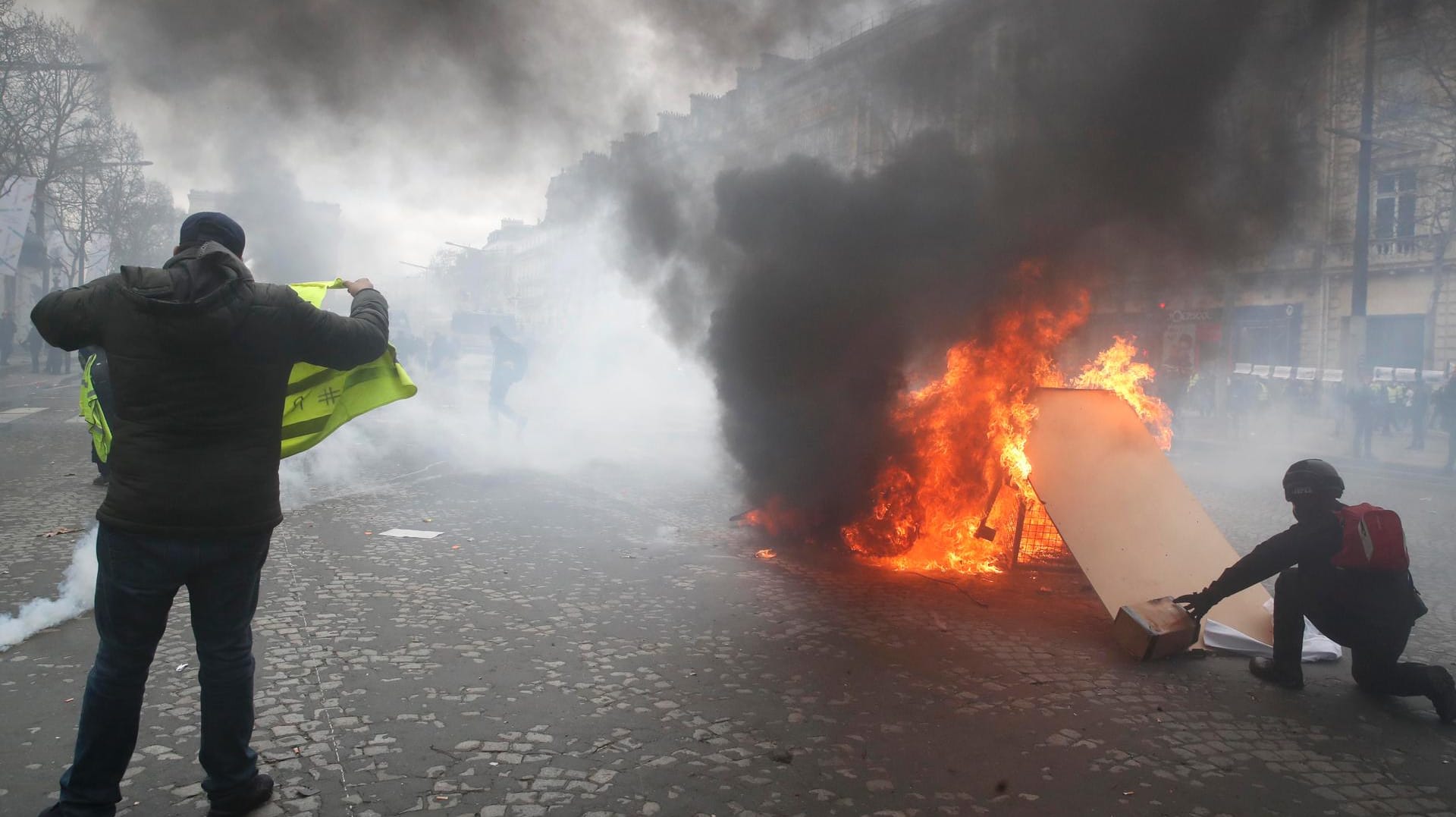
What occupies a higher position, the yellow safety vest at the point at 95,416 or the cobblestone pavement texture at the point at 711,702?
the yellow safety vest at the point at 95,416

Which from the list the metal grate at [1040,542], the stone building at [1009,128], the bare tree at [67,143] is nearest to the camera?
the metal grate at [1040,542]

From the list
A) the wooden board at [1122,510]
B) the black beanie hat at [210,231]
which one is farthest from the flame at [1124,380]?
the black beanie hat at [210,231]

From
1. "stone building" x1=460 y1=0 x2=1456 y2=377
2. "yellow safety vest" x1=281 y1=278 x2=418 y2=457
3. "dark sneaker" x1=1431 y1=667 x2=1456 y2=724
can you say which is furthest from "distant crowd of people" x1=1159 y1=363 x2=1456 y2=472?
"yellow safety vest" x1=281 y1=278 x2=418 y2=457

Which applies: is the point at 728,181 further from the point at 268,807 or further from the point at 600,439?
the point at 268,807

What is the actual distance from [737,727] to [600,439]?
12.0 metres

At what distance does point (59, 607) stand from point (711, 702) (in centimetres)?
373

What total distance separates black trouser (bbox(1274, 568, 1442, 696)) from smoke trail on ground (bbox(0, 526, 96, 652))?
18.9ft

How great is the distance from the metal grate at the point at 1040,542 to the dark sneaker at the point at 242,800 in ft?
16.6

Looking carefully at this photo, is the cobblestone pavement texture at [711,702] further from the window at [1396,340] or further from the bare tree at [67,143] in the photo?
the window at [1396,340]

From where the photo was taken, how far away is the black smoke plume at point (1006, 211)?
709cm

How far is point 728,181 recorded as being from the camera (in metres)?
9.45

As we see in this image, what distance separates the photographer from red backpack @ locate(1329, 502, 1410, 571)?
13.0 ft

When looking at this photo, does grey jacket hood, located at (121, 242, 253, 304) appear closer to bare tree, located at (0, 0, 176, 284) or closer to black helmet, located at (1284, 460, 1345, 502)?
black helmet, located at (1284, 460, 1345, 502)

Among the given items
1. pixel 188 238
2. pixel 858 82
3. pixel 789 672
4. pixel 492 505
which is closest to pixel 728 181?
pixel 858 82
